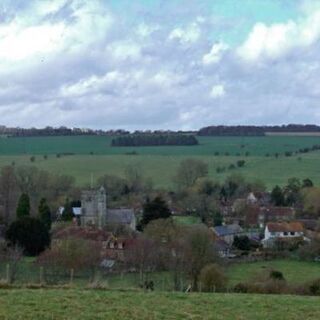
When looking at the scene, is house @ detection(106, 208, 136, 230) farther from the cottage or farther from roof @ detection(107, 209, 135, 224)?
the cottage

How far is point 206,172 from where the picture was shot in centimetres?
10312

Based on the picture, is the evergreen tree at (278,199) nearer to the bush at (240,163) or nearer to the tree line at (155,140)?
the bush at (240,163)

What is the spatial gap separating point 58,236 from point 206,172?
52.6 m

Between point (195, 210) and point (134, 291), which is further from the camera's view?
point (195, 210)

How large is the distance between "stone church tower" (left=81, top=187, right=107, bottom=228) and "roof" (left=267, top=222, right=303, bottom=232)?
50.7ft

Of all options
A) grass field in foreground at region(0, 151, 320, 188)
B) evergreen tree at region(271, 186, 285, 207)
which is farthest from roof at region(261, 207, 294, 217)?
grass field in foreground at region(0, 151, 320, 188)

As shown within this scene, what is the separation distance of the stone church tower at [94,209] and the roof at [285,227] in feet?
50.7

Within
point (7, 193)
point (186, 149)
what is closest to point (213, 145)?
point (186, 149)

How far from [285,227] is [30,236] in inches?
976

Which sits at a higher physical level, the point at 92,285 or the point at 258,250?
the point at 92,285

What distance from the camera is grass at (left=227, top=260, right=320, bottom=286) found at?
42219mm

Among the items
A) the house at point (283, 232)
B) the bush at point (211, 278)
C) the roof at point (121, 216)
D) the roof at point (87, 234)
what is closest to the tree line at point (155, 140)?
the roof at point (121, 216)

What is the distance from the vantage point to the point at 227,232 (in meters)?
64.2

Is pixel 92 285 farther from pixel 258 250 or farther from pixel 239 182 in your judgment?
pixel 239 182
